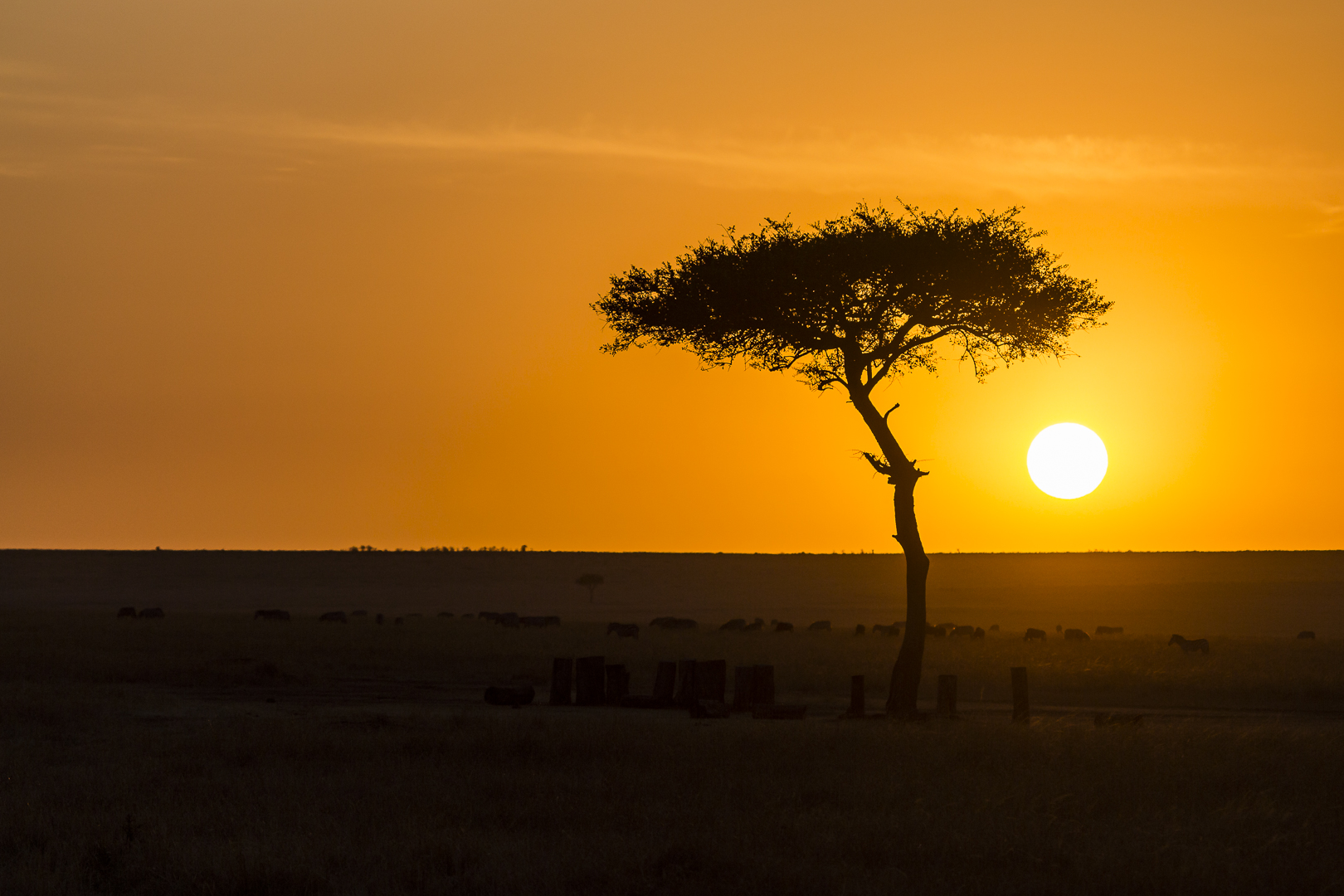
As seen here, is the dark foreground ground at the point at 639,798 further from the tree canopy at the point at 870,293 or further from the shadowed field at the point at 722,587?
the shadowed field at the point at 722,587

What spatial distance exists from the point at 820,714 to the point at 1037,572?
150928 millimetres

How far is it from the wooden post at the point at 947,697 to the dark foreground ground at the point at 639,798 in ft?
1.29

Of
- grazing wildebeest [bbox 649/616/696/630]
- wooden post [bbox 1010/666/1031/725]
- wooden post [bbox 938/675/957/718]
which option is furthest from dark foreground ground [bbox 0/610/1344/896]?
grazing wildebeest [bbox 649/616/696/630]

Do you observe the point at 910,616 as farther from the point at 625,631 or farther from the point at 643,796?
the point at 625,631

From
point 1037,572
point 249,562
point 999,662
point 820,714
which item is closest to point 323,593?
point 249,562

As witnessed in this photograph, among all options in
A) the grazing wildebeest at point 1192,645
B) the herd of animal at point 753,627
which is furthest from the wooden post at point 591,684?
the herd of animal at point 753,627

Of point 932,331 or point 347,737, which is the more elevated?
point 932,331

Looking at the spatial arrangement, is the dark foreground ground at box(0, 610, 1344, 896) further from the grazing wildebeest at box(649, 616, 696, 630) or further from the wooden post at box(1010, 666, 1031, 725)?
the grazing wildebeest at box(649, 616, 696, 630)

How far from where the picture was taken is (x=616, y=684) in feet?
89.4

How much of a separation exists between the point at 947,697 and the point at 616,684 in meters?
6.79

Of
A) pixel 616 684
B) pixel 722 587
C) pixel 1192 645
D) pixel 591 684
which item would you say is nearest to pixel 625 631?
pixel 1192 645

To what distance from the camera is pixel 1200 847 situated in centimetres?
1322

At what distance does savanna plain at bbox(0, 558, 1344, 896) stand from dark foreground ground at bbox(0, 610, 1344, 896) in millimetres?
47

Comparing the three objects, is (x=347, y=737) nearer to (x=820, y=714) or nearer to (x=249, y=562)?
(x=820, y=714)
